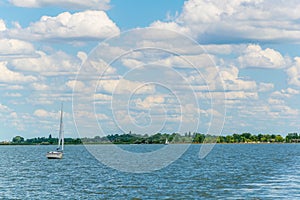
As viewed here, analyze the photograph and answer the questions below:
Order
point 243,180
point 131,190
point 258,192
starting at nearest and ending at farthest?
point 258,192 < point 131,190 < point 243,180

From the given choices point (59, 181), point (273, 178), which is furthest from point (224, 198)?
point (59, 181)

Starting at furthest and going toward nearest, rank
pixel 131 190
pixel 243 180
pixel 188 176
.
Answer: pixel 188 176 → pixel 243 180 → pixel 131 190

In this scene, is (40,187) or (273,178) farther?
(273,178)

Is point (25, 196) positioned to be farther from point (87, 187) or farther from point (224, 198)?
point (224, 198)

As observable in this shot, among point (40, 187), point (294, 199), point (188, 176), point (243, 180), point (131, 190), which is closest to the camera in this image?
point (294, 199)

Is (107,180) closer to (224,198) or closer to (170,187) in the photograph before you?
(170,187)

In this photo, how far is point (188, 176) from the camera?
92250mm

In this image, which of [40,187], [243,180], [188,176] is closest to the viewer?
[40,187]

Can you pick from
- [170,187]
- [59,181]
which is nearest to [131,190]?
[170,187]

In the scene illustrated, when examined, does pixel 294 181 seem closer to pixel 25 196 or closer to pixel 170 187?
pixel 170 187

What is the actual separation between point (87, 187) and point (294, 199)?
26832mm

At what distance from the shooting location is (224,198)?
205 feet

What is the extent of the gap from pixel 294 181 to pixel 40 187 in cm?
3124

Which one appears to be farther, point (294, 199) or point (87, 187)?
point (87, 187)
